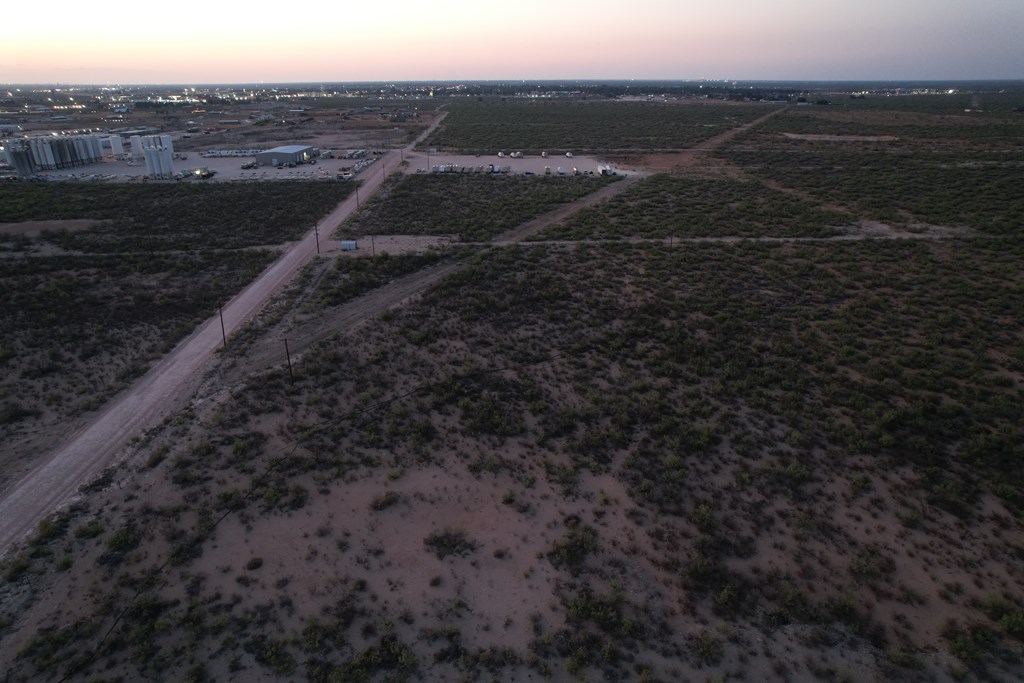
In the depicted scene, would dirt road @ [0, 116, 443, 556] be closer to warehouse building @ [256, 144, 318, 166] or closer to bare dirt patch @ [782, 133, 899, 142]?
warehouse building @ [256, 144, 318, 166]

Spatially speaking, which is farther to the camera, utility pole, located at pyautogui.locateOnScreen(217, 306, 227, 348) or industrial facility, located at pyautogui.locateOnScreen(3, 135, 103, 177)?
industrial facility, located at pyautogui.locateOnScreen(3, 135, 103, 177)

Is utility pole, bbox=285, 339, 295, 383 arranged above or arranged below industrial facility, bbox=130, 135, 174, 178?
below

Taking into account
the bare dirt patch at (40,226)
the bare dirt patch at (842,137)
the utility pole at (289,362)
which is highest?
the bare dirt patch at (842,137)

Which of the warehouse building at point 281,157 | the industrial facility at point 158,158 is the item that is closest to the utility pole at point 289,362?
the industrial facility at point 158,158

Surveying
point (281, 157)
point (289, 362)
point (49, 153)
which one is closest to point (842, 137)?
point (281, 157)

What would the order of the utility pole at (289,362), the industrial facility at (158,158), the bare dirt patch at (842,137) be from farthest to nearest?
1. the bare dirt patch at (842,137)
2. the industrial facility at (158,158)
3. the utility pole at (289,362)

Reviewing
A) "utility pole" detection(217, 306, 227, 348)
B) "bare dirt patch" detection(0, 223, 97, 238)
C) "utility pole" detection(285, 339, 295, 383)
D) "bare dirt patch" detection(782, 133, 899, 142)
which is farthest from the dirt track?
"bare dirt patch" detection(782, 133, 899, 142)

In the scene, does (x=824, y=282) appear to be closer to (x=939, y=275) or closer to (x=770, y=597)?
(x=939, y=275)

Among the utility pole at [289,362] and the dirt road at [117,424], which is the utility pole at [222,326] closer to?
the dirt road at [117,424]
